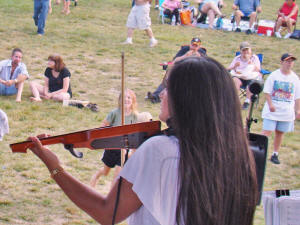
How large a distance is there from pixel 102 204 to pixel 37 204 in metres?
3.21

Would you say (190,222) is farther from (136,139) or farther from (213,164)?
(136,139)

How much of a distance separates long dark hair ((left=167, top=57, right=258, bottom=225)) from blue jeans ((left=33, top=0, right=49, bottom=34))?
9.92 metres

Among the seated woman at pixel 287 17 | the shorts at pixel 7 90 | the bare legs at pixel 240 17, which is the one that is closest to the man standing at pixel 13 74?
the shorts at pixel 7 90

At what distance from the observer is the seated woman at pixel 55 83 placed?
25.3 ft

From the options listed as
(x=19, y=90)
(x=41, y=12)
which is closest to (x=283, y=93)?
(x=19, y=90)

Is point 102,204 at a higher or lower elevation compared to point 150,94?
higher

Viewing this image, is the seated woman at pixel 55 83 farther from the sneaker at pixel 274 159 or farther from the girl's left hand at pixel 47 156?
the girl's left hand at pixel 47 156

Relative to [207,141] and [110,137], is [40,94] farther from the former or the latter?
[207,141]

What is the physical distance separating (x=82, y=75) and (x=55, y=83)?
1378 millimetres

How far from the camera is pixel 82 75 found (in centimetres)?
913

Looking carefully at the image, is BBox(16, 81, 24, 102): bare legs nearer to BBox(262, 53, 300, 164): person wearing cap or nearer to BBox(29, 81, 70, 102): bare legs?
BBox(29, 81, 70, 102): bare legs

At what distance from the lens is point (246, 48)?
27.2 feet

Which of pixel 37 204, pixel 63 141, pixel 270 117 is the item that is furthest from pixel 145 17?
pixel 63 141

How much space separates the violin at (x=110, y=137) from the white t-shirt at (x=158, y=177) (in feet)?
1.58
